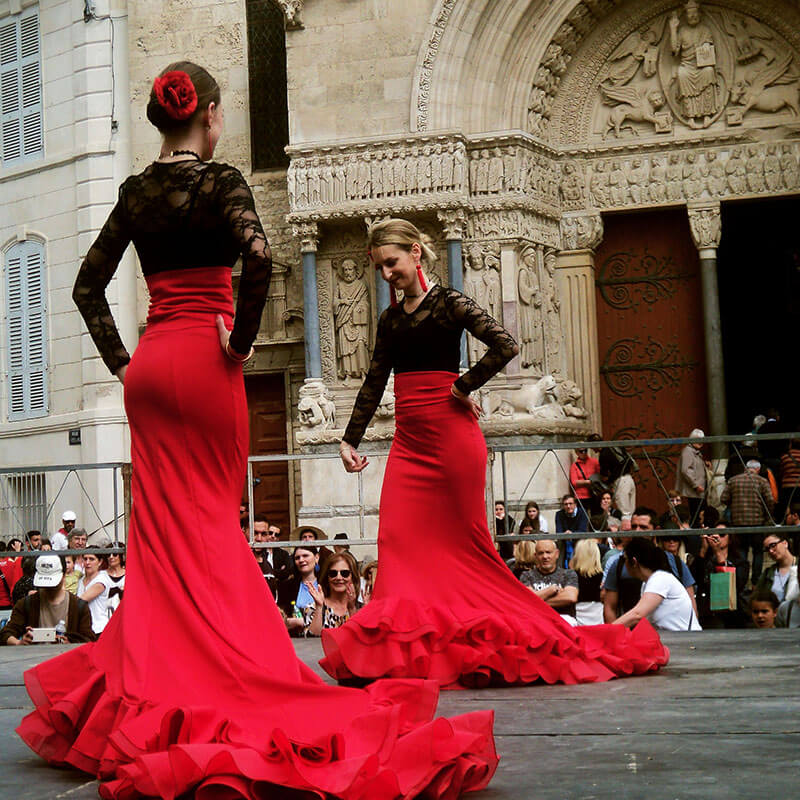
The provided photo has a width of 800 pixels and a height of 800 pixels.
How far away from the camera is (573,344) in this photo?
18.4 metres

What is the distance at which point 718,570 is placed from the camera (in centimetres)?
1062

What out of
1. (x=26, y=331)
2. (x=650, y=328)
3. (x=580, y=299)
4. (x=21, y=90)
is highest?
(x=21, y=90)

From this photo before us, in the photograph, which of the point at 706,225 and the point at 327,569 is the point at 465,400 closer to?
the point at 327,569

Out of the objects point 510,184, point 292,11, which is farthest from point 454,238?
point 292,11

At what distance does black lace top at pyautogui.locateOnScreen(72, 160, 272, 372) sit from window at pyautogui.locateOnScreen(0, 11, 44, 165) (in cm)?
1746

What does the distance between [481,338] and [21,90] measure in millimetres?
16789

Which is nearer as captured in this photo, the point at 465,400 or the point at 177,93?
the point at 177,93

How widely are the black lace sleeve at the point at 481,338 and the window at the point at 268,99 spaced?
13103 millimetres

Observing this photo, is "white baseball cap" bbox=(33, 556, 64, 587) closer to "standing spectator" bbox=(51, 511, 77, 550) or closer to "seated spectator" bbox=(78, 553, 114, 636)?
"seated spectator" bbox=(78, 553, 114, 636)

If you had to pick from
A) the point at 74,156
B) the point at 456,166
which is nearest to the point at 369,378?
the point at 456,166

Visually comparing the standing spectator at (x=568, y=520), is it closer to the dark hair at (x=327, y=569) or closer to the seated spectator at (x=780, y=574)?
the seated spectator at (x=780, y=574)

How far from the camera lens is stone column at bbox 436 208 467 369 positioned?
1716 centimetres

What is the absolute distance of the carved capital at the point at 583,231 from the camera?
18.4 metres

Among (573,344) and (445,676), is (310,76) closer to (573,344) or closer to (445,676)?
(573,344)
